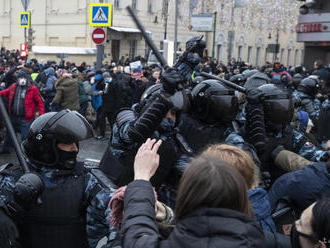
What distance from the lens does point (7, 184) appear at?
231 centimetres

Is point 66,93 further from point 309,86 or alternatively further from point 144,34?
point 144,34

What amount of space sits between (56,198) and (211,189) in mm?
1052

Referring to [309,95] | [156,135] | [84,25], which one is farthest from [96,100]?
[84,25]

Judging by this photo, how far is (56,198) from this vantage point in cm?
223

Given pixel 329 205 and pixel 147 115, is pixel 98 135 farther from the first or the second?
pixel 329 205

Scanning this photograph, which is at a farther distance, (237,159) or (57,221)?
(57,221)

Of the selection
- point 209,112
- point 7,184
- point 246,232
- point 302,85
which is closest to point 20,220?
point 7,184

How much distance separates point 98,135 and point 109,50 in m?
17.1

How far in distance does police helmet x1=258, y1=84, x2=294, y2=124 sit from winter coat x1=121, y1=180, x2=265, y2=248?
2090 millimetres

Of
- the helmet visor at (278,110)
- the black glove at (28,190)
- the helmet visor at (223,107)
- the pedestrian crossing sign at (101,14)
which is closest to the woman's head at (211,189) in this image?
the black glove at (28,190)

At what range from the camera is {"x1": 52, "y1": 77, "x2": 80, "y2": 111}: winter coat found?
941 centimetres

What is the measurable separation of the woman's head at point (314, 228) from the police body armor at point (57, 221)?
1.09 m

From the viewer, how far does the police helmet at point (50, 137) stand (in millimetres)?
2367

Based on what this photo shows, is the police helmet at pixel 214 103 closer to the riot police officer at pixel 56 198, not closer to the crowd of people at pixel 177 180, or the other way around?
the crowd of people at pixel 177 180
